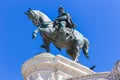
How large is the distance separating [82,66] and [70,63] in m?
0.54

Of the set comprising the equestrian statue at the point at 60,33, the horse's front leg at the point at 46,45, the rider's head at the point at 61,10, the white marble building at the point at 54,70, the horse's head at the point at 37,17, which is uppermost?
the rider's head at the point at 61,10

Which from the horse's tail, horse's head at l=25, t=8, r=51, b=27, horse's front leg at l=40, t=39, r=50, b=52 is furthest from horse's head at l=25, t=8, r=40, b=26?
the horse's tail

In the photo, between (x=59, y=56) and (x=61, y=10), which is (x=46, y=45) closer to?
(x=59, y=56)

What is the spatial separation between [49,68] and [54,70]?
0.70 ft

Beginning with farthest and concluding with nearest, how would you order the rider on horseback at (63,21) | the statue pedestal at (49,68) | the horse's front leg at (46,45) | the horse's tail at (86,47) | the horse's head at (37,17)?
the horse's tail at (86,47) < the horse's head at (37,17) < the rider on horseback at (63,21) < the horse's front leg at (46,45) < the statue pedestal at (49,68)

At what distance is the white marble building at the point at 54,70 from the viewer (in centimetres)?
2054

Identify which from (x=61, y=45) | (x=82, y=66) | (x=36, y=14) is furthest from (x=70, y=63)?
(x=36, y=14)

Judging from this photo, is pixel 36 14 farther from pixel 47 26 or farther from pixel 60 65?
pixel 60 65

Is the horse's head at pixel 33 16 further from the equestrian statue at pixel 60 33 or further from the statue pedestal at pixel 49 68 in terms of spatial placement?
the statue pedestal at pixel 49 68

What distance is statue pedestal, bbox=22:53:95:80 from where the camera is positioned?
2091 centimetres

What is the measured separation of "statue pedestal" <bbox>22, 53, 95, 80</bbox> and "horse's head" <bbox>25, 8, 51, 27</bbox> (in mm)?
2847

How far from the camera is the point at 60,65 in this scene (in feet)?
69.3

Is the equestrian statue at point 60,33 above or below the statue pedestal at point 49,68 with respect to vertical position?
above

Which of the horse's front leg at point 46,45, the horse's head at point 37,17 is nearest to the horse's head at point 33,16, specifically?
the horse's head at point 37,17
